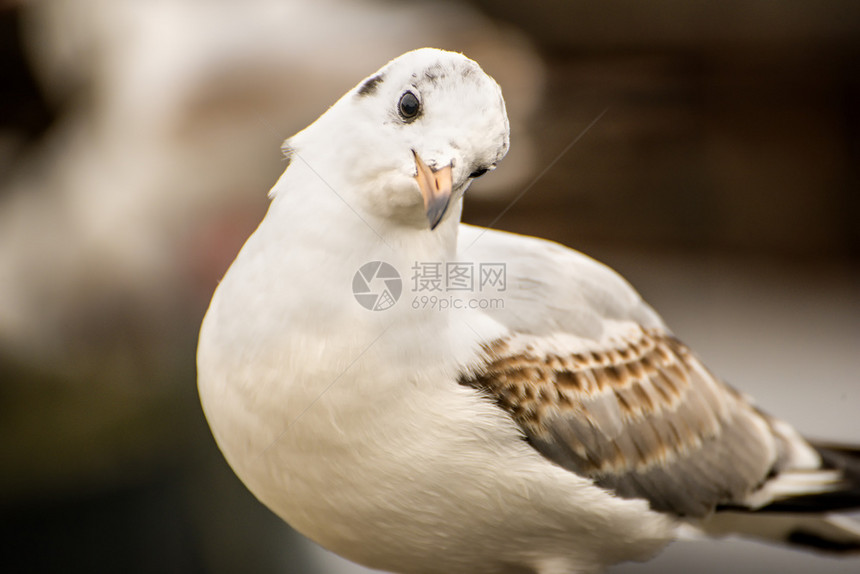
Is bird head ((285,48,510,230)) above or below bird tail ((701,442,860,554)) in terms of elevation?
above

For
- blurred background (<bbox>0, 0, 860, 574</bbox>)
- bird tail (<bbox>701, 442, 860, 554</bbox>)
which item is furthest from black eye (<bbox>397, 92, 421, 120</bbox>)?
blurred background (<bbox>0, 0, 860, 574</bbox>)

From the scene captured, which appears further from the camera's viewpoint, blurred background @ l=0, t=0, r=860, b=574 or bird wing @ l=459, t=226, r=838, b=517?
blurred background @ l=0, t=0, r=860, b=574

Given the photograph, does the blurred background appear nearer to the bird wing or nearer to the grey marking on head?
the bird wing

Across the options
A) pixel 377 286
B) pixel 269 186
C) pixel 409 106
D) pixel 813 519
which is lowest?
pixel 813 519

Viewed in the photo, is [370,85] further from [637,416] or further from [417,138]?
[637,416]

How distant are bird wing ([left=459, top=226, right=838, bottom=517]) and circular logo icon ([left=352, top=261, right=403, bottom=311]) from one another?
0.37 ft

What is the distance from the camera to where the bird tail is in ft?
3.65

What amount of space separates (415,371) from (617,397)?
306 millimetres

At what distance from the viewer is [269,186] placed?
88.0 inches

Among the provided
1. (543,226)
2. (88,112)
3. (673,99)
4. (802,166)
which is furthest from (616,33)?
(88,112)

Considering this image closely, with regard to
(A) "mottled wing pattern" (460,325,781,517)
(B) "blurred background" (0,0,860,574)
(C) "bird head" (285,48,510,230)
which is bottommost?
(A) "mottled wing pattern" (460,325,781,517)

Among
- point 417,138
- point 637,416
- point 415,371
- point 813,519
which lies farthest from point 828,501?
point 417,138

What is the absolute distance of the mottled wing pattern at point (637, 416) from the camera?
902mm

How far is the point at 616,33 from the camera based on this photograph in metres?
2.54
